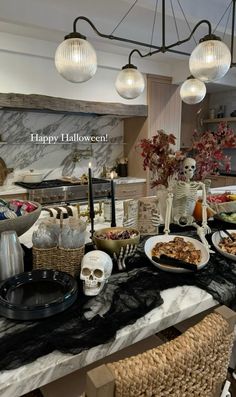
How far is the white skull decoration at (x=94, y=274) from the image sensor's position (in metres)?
0.95

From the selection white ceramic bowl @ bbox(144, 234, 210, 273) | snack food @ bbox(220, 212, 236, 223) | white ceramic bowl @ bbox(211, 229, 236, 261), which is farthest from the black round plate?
snack food @ bbox(220, 212, 236, 223)

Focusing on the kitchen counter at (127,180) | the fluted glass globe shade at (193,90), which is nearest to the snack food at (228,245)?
the fluted glass globe shade at (193,90)

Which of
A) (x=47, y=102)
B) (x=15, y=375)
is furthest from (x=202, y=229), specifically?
(x=47, y=102)

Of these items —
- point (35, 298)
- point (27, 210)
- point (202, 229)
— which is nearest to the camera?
point (35, 298)

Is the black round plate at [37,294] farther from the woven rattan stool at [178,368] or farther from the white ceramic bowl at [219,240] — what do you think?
the white ceramic bowl at [219,240]

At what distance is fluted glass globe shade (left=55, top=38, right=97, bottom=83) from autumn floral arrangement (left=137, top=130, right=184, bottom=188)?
19.6 inches

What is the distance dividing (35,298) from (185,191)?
1.07 meters

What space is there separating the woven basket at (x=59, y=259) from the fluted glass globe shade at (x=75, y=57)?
0.96 meters

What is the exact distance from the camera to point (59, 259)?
3.51 ft

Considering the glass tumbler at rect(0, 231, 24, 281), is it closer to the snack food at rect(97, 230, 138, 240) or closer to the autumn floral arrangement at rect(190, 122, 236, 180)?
the snack food at rect(97, 230, 138, 240)

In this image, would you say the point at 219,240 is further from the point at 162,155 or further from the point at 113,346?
the point at 113,346

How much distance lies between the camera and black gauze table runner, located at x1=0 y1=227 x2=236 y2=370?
73cm

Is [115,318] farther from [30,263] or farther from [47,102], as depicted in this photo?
[47,102]

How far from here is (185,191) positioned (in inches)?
64.8
